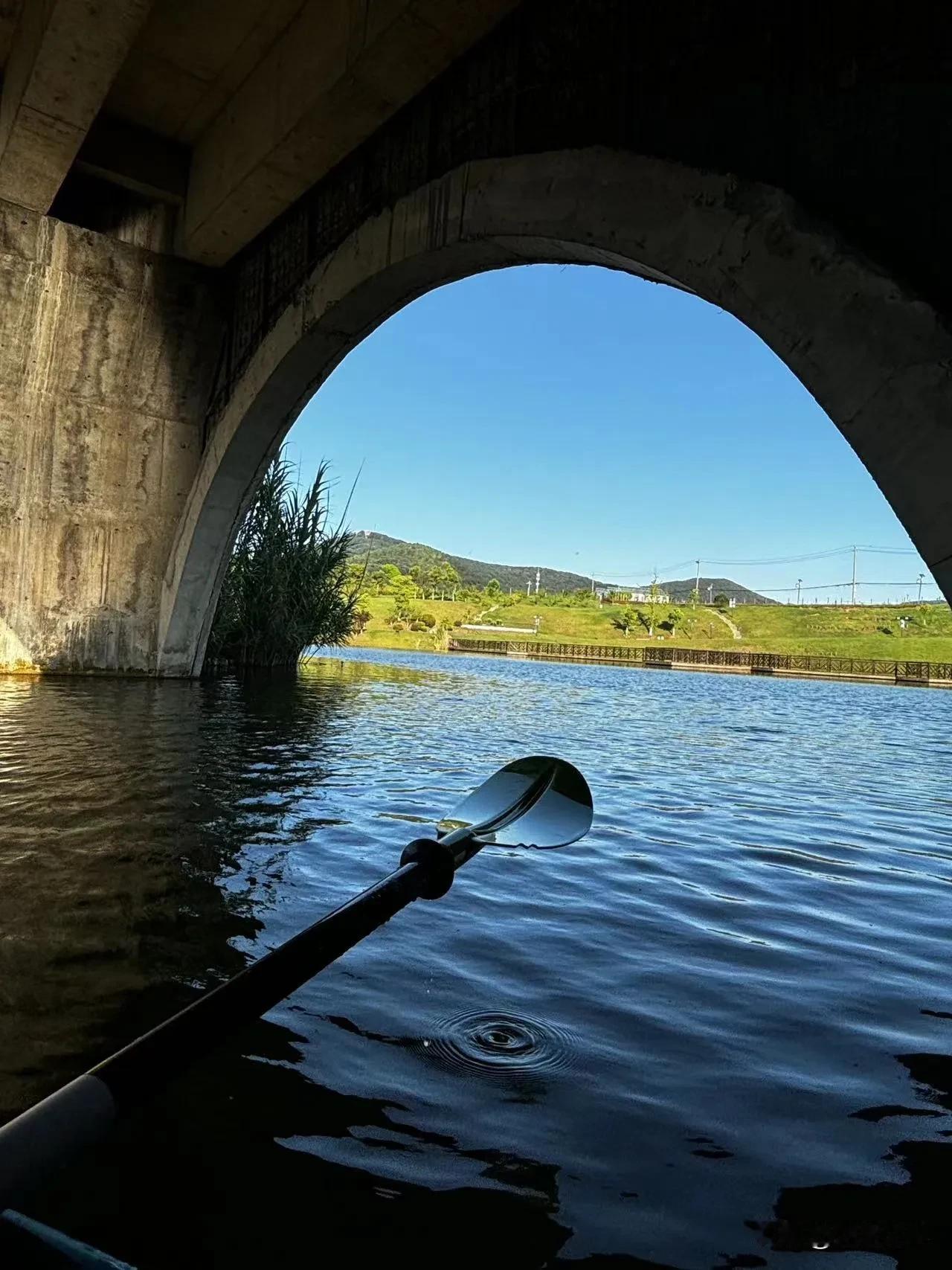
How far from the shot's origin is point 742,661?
47.2 meters

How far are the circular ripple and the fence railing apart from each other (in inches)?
1592

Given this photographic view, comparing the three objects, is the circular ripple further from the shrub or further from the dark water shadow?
the shrub

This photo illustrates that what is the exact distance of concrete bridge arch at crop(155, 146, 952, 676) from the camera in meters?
2.83

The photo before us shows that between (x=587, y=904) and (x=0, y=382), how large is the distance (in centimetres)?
920

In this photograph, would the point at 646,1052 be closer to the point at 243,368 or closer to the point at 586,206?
the point at 586,206

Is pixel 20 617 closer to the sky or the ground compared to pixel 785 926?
closer to the sky

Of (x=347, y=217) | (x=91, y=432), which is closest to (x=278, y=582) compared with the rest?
(x=91, y=432)

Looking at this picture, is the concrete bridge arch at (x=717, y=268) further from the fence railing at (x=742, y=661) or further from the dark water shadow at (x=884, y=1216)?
the fence railing at (x=742, y=661)

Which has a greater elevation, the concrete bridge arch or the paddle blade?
the concrete bridge arch

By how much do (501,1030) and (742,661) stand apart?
47.5m

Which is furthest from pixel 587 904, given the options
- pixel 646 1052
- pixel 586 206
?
pixel 586 206

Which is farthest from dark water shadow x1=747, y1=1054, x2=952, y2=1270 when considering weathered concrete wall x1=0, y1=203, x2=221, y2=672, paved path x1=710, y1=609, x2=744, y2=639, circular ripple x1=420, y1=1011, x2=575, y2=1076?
paved path x1=710, y1=609, x2=744, y2=639

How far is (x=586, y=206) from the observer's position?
14.6 ft

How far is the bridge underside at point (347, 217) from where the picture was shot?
10.0ft
